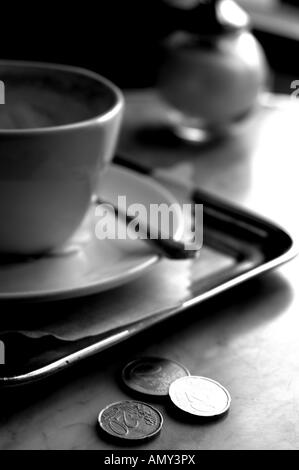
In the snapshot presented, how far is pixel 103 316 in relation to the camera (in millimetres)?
456

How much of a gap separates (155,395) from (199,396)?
25mm

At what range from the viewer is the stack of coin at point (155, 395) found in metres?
0.37

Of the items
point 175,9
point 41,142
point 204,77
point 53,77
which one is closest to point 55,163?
point 41,142

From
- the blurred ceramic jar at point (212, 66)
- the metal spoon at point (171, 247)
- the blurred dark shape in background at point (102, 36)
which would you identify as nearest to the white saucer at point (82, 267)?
the metal spoon at point (171, 247)

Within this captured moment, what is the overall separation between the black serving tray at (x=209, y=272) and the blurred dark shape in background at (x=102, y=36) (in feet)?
2.48

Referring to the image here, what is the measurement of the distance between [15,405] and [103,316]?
9cm

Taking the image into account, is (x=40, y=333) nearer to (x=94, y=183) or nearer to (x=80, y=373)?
(x=80, y=373)

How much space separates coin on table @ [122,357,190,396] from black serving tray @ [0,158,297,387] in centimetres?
2

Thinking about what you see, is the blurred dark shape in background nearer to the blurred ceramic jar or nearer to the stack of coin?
the blurred ceramic jar

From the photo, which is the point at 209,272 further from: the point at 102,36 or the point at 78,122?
the point at 102,36

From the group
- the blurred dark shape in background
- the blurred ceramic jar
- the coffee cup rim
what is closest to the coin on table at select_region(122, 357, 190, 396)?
the coffee cup rim

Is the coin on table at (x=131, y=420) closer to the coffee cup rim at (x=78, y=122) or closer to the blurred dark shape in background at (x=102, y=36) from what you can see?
the coffee cup rim at (x=78, y=122)

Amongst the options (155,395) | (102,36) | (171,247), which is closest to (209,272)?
(171,247)

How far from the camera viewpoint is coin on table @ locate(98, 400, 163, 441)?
1.21 ft
